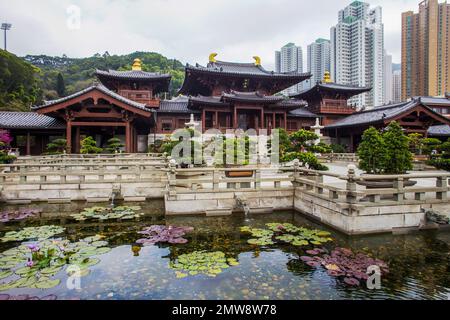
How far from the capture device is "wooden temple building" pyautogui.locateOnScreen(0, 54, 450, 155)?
21984mm

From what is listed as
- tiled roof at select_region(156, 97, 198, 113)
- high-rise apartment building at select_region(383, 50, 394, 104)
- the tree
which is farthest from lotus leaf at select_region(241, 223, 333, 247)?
high-rise apartment building at select_region(383, 50, 394, 104)

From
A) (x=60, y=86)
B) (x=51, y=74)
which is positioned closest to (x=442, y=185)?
(x=60, y=86)

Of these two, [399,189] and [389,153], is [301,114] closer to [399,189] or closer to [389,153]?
[389,153]

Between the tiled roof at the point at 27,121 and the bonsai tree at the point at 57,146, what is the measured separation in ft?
7.52

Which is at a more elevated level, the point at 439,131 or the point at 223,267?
the point at 439,131

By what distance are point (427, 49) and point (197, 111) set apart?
68.0 metres

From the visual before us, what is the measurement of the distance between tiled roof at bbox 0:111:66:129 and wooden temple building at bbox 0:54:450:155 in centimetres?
7

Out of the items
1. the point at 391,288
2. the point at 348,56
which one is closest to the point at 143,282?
the point at 391,288

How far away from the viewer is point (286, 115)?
33281 millimetres

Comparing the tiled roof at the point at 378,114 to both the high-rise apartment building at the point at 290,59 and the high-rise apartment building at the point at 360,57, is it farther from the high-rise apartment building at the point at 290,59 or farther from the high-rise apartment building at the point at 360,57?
the high-rise apartment building at the point at 290,59

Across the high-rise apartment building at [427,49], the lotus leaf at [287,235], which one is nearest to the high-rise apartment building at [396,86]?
the high-rise apartment building at [427,49]

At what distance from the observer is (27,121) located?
23.5 meters
